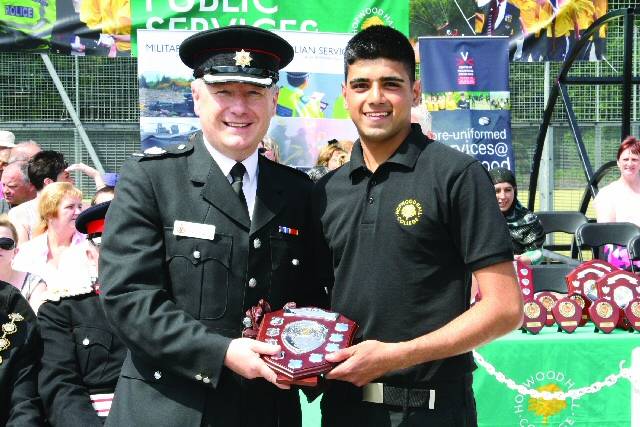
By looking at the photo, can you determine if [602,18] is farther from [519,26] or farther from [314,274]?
[314,274]

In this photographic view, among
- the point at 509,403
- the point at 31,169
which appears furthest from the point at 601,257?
the point at 31,169

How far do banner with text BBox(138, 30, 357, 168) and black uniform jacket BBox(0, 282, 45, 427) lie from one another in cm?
407

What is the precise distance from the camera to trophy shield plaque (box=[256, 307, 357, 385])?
2.08m

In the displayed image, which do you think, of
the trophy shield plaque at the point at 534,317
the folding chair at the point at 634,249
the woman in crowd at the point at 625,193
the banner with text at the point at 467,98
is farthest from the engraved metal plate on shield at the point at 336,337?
the banner with text at the point at 467,98

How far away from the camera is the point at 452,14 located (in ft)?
29.2

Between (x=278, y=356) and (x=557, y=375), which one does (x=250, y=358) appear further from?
(x=557, y=375)

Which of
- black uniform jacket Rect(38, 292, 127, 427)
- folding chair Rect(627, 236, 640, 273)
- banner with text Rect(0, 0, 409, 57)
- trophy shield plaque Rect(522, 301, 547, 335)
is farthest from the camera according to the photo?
banner with text Rect(0, 0, 409, 57)

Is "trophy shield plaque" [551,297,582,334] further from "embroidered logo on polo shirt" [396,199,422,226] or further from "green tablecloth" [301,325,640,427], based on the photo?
"embroidered logo on polo shirt" [396,199,422,226]

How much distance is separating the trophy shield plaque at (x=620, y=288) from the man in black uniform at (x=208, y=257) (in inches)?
118

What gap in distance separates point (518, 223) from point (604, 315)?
1.37m

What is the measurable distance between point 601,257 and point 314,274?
483cm

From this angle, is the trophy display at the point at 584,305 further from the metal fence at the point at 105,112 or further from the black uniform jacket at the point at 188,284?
the metal fence at the point at 105,112

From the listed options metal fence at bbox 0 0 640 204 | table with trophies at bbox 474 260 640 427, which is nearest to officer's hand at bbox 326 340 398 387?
table with trophies at bbox 474 260 640 427

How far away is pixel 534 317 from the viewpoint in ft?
15.6
